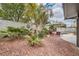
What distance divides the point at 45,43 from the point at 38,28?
21cm

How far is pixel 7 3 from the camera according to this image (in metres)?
4.24

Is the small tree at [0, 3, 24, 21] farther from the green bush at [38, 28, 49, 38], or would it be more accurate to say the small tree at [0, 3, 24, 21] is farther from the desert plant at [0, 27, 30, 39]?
the green bush at [38, 28, 49, 38]

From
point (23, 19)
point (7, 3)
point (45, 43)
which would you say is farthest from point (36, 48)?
point (7, 3)

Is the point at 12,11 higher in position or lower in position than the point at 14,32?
higher

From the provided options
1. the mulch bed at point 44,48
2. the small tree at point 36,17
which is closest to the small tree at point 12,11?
the small tree at point 36,17

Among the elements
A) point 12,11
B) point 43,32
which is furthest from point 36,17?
point 12,11

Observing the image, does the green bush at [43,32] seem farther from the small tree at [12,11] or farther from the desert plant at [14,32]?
the small tree at [12,11]

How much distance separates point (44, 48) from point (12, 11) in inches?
24.8

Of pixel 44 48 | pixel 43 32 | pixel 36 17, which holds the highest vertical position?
pixel 36 17

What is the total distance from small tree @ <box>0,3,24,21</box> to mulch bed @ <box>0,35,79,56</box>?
1.02 feet

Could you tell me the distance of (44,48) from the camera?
14.0ft

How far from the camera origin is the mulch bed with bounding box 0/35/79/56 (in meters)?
4.27

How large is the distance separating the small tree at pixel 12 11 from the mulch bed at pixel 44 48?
1.02ft

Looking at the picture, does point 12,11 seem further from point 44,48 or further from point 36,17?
point 44,48
